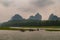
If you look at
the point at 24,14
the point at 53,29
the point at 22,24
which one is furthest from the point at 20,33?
the point at 53,29

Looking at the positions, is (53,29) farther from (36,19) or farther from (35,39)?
(35,39)

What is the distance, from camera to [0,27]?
14.7 feet

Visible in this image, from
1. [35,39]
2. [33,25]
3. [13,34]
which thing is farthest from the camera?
[33,25]

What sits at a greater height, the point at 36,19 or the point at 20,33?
the point at 36,19

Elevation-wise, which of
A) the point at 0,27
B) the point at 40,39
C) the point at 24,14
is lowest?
the point at 40,39

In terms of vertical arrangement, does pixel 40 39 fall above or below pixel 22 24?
below

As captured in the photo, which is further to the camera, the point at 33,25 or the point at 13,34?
the point at 33,25

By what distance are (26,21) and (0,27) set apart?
73cm

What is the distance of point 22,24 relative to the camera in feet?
15.1

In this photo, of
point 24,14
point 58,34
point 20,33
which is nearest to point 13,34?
point 20,33

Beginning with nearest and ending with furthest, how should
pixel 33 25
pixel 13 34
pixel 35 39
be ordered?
1. pixel 35 39
2. pixel 13 34
3. pixel 33 25

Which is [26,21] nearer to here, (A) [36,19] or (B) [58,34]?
(A) [36,19]

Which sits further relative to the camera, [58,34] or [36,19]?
[36,19]

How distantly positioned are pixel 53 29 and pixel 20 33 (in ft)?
3.16
